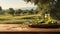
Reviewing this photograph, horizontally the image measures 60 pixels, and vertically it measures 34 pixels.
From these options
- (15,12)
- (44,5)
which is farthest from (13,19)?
(44,5)

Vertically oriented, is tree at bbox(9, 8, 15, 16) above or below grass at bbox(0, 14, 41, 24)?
above

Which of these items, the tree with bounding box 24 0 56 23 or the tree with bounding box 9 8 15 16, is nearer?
the tree with bounding box 24 0 56 23

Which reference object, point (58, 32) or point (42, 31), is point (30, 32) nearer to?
point (42, 31)

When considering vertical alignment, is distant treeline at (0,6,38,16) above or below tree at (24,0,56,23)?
below

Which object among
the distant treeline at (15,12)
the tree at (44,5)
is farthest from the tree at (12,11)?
the tree at (44,5)

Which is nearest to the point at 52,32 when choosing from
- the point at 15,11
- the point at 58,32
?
the point at 58,32

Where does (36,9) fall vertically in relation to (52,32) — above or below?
above

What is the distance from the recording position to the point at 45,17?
1.66 meters

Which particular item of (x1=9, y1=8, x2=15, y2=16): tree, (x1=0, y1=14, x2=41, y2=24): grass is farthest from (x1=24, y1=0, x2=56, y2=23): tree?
(x1=9, y1=8, x2=15, y2=16): tree

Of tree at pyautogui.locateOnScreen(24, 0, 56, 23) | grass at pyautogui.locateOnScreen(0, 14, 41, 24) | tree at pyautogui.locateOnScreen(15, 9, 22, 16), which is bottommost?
grass at pyautogui.locateOnScreen(0, 14, 41, 24)

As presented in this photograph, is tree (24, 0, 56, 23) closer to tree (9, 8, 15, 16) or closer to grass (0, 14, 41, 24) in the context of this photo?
grass (0, 14, 41, 24)

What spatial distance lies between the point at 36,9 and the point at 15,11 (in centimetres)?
21

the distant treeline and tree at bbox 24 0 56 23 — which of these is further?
the distant treeline

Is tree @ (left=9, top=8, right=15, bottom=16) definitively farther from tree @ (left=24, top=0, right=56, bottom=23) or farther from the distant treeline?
tree @ (left=24, top=0, right=56, bottom=23)
